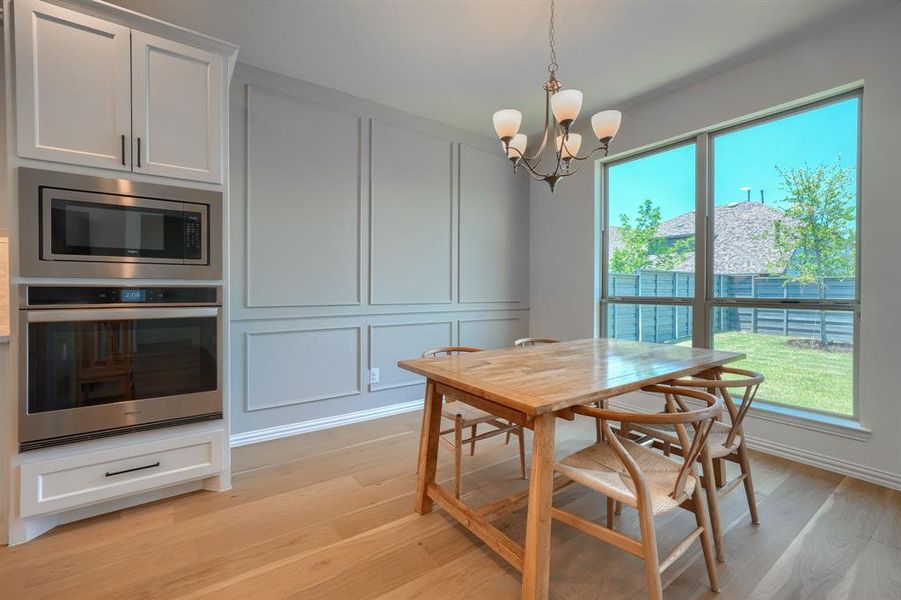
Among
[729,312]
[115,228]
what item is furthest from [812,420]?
[115,228]

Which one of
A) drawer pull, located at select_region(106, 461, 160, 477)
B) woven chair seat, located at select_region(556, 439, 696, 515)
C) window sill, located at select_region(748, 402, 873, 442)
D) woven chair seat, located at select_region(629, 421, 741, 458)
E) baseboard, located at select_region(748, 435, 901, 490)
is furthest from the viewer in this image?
window sill, located at select_region(748, 402, 873, 442)

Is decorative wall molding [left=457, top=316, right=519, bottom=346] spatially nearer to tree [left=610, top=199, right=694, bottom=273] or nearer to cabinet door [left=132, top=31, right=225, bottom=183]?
tree [left=610, top=199, right=694, bottom=273]

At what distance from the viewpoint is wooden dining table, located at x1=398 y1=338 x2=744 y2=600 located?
4.53 feet

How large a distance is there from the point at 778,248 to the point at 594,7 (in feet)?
6.84

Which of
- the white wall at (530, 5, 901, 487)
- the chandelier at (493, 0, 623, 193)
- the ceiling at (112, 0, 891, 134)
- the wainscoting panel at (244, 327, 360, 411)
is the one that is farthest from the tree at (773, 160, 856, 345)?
the wainscoting panel at (244, 327, 360, 411)

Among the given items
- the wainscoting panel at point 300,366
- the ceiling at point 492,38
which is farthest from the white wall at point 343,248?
the ceiling at point 492,38

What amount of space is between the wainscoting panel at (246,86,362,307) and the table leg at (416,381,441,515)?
164cm

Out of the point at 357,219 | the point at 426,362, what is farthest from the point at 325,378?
the point at 426,362

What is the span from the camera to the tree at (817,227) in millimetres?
2518

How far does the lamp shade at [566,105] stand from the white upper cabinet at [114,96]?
1.83 m

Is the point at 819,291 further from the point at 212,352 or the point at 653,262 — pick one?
the point at 212,352

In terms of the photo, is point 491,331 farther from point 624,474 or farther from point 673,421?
point 673,421

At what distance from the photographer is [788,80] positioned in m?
2.64

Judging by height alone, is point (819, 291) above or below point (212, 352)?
above
